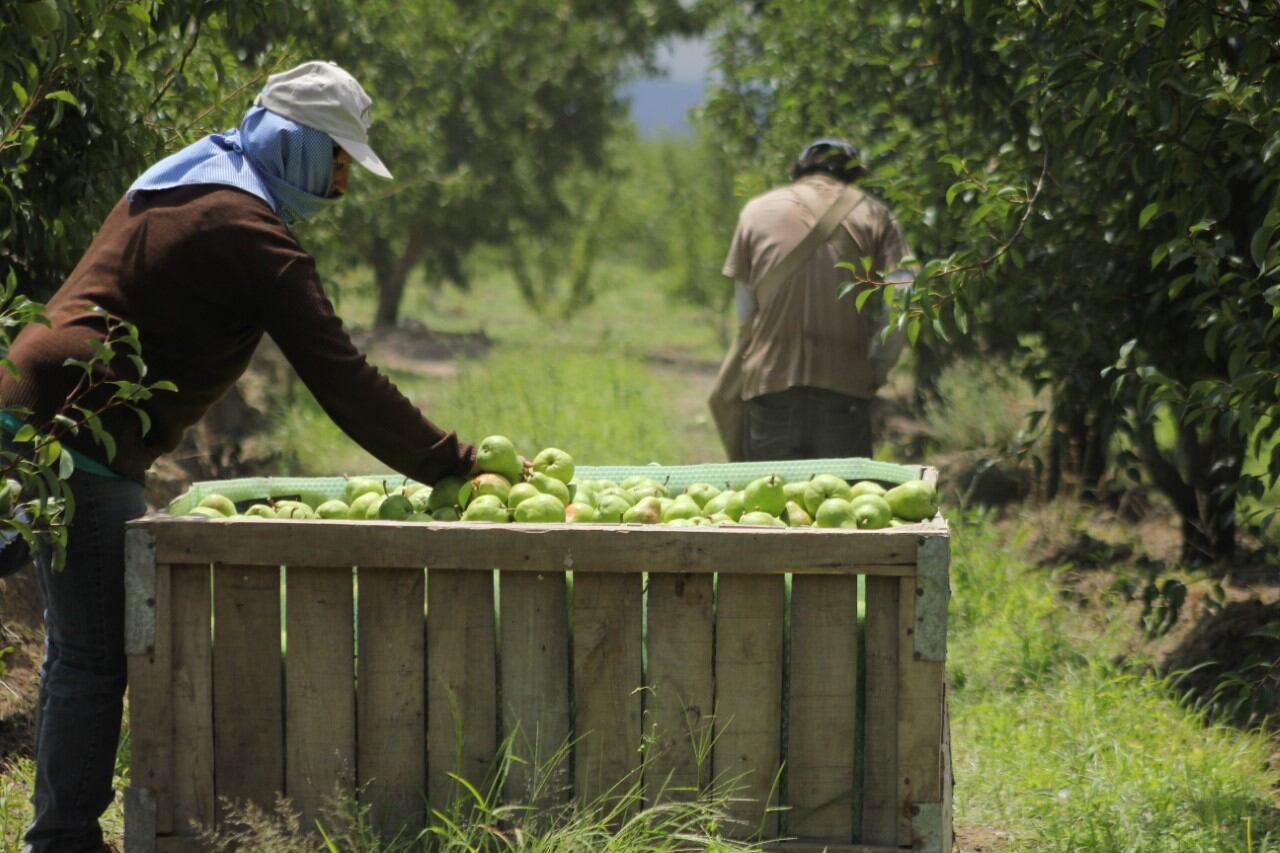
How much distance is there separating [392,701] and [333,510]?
52cm

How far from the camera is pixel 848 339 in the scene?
20.7ft

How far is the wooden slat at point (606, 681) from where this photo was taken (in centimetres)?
335

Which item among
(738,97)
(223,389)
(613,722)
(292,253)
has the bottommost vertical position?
(613,722)

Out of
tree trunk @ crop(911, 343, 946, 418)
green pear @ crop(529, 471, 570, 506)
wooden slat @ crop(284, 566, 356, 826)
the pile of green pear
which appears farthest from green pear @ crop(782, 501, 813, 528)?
tree trunk @ crop(911, 343, 946, 418)

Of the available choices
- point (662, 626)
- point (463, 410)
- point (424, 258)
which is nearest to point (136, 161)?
point (662, 626)

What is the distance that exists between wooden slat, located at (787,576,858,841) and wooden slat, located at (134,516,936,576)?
84 millimetres

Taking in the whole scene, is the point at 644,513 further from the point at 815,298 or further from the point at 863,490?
the point at 815,298

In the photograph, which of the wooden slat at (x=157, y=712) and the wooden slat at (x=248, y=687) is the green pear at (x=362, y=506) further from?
the wooden slat at (x=157, y=712)

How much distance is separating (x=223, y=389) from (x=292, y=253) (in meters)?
0.48

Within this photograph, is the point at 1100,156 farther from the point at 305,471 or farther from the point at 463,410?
the point at 463,410

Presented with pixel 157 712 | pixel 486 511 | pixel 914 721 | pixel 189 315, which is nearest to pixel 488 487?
pixel 486 511

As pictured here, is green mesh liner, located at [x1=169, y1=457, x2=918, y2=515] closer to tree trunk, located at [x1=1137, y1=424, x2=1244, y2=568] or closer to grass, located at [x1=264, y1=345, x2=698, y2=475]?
tree trunk, located at [x1=1137, y1=424, x2=1244, y2=568]

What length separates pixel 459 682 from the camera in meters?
3.39

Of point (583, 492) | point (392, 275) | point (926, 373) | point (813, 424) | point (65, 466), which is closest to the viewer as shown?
point (65, 466)
